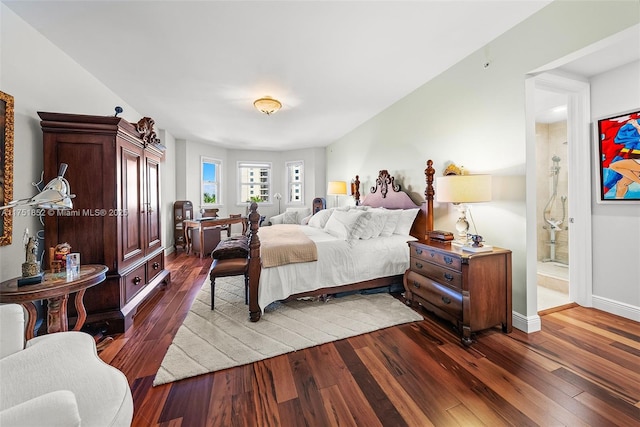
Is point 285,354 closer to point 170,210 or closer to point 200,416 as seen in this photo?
point 200,416

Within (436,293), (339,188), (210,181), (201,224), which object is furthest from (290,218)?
(436,293)

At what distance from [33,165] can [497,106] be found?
4.12m

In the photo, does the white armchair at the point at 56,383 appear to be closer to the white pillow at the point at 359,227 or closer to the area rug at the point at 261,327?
the area rug at the point at 261,327

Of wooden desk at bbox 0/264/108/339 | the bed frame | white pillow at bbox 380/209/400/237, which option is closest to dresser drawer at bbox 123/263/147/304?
wooden desk at bbox 0/264/108/339

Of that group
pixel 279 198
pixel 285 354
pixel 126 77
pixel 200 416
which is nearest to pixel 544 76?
pixel 285 354

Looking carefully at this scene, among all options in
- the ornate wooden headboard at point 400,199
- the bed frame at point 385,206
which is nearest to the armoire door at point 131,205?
the bed frame at point 385,206

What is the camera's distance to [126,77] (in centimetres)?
288

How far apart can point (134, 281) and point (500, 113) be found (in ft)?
12.9

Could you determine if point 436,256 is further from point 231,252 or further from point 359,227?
point 231,252

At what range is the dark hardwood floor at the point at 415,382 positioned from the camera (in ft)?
4.42

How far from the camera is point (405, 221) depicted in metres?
3.20

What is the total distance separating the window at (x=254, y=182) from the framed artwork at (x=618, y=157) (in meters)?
6.41

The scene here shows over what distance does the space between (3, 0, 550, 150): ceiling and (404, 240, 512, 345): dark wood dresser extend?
1.95m

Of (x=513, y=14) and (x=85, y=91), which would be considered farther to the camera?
(x=85, y=91)
